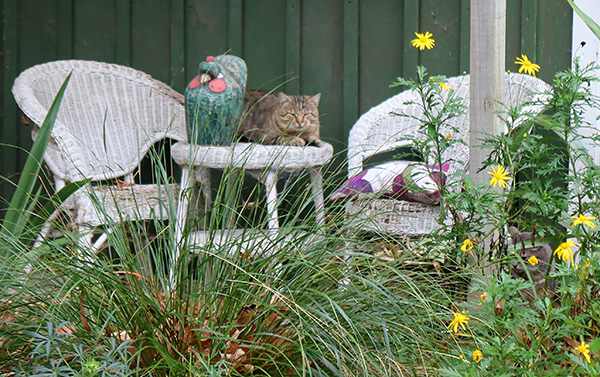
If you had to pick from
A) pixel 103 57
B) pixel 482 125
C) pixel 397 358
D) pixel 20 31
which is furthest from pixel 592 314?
pixel 20 31

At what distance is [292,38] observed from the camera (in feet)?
11.3

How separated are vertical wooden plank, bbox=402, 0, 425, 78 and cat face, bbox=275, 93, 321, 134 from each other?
0.69 m

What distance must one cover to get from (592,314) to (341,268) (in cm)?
55

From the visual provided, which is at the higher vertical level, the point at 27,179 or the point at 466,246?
the point at 27,179

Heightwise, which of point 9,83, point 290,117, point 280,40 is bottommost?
point 290,117

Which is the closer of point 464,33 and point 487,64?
point 487,64

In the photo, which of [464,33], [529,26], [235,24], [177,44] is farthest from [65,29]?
[529,26]

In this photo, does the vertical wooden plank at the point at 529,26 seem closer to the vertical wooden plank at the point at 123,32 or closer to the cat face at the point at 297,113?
the cat face at the point at 297,113

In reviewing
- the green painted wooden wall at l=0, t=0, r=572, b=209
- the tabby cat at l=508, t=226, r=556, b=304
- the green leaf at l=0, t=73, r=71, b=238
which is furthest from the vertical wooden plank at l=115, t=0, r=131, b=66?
the tabby cat at l=508, t=226, r=556, b=304

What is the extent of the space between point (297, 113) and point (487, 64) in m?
1.10

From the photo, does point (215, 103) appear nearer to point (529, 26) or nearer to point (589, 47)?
point (529, 26)

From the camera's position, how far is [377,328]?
4.66ft

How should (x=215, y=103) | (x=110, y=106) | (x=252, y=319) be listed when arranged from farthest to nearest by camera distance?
(x=110, y=106)
(x=215, y=103)
(x=252, y=319)

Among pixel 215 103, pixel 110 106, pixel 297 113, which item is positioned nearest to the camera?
pixel 215 103
